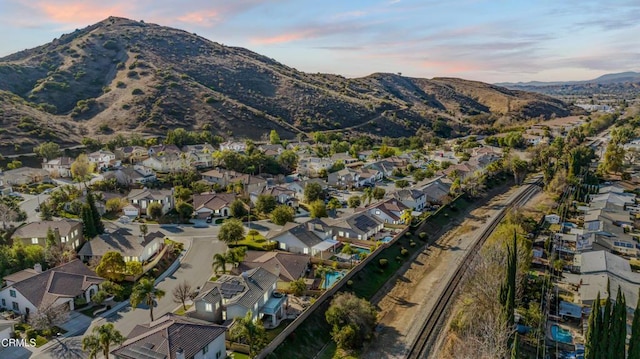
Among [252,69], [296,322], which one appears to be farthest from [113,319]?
[252,69]

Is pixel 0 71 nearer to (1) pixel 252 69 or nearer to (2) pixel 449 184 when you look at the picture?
(1) pixel 252 69

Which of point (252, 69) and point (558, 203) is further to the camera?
point (252, 69)

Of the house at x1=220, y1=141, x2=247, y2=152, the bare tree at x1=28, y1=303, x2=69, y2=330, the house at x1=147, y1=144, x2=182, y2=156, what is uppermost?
the house at x1=147, y1=144, x2=182, y2=156

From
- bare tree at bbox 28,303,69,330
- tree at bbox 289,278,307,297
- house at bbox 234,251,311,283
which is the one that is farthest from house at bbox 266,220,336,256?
bare tree at bbox 28,303,69,330

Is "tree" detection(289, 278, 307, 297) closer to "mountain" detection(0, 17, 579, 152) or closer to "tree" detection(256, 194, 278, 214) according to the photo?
"tree" detection(256, 194, 278, 214)

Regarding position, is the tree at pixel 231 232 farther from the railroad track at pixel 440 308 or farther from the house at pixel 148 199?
the railroad track at pixel 440 308

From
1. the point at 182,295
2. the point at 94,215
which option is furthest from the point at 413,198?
the point at 94,215

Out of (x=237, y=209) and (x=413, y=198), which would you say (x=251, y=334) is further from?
(x=413, y=198)
